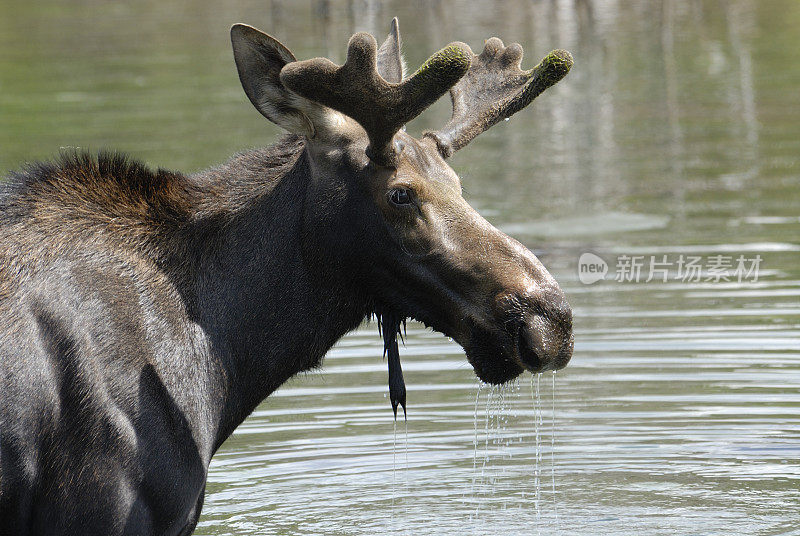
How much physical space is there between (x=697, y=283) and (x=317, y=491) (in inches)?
182

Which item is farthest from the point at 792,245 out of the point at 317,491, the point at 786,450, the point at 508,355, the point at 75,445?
the point at 75,445

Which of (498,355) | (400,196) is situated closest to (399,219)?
(400,196)

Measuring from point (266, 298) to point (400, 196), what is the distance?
66 cm

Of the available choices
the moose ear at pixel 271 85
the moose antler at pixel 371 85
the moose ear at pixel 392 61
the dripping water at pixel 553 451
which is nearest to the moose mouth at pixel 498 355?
the moose antler at pixel 371 85

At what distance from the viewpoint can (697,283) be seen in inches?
424

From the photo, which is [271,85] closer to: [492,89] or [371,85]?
[371,85]

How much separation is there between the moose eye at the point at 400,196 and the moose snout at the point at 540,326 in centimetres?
50

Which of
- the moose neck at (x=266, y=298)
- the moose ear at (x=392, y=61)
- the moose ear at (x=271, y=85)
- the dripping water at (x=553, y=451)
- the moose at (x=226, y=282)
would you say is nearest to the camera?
the moose at (x=226, y=282)

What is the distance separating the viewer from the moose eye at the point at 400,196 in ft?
16.1

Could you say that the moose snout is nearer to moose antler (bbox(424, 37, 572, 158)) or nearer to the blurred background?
the blurred background

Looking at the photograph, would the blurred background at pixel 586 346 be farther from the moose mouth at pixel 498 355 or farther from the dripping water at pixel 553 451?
the moose mouth at pixel 498 355

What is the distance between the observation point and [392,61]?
5.64 m

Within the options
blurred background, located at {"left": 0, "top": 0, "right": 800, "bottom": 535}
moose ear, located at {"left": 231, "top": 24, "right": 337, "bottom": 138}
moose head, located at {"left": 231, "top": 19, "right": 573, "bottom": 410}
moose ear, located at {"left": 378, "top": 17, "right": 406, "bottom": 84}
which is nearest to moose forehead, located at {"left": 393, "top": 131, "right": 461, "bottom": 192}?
moose head, located at {"left": 231, "top": 19, "right": 573, "bottom": 410}

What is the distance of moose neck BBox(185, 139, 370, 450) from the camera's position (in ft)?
16.9
